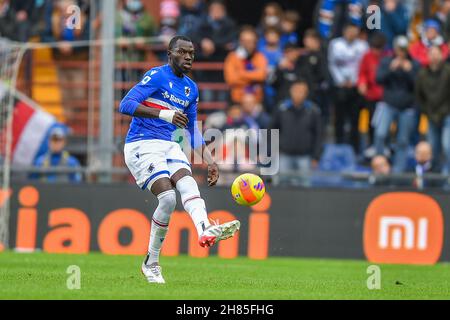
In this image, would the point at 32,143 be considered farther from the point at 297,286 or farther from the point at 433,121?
the point at 297,286

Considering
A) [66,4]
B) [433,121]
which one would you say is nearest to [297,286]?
[433,121]

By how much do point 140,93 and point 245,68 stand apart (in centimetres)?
947

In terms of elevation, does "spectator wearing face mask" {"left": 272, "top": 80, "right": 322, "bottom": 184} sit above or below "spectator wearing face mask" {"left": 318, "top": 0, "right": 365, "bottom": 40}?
below

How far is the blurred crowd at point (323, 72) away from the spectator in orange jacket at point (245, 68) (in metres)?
0.02

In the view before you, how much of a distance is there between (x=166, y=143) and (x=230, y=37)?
32.7ft

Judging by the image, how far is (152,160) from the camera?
455 inches

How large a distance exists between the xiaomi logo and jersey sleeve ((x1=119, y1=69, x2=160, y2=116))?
26.4ft

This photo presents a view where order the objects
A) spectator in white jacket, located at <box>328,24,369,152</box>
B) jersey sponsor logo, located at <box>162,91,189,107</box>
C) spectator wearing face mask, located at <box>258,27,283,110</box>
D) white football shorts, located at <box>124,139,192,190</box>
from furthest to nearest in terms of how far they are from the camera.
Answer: spectator wearing face mask, located at <box>258,27,283,110</box>
spectator in white jacket, located at <box>328,24,369,152</box>
jersey sponsor logo, located at <box>162,91,189,107</box>
white football shorts, located at <box>124,139,192,190</box>

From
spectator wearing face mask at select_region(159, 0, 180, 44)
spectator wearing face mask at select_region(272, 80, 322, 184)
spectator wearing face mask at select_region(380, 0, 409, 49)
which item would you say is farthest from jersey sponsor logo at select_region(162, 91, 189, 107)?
spectator wearing face mask at select_region(380, 0, 409, 49)

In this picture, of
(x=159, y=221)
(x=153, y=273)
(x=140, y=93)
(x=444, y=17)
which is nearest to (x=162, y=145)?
(x=140, y=93)

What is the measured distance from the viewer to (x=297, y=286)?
11445 millimetres

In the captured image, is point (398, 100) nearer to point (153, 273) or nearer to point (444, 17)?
point (444, 17)

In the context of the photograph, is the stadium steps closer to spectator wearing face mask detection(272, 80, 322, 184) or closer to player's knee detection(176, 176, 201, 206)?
spectator wearing face mask detection(272, 80, 322, 184)

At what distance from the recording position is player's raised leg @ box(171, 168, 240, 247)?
10797 mm
